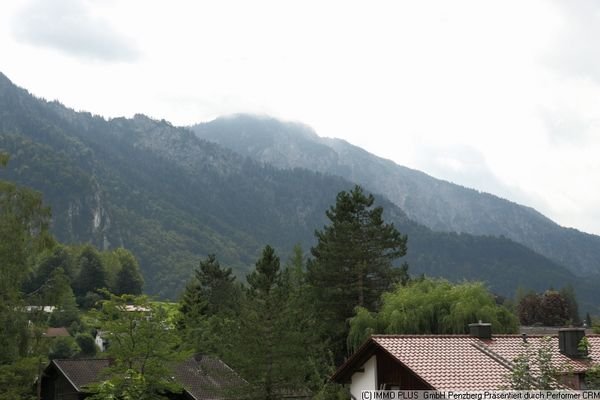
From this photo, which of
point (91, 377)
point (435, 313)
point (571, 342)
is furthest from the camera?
point (91, 377)

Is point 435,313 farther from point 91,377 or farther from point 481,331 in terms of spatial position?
point 91,377

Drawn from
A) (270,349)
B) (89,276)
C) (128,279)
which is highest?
(89,276)

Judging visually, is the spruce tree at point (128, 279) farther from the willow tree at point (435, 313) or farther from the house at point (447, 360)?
the house at point (447, 360)

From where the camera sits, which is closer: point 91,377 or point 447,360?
point 447,360

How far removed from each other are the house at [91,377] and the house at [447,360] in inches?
750

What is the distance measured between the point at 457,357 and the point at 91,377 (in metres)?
29.6

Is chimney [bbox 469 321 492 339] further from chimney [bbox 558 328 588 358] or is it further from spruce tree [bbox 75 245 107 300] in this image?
spruce tree [bbox 75 245 107 300]

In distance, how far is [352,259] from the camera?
50.8 meters

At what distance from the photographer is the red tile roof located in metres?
20.9

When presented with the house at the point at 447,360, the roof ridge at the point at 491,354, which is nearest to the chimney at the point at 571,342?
the house at the point at 447,360

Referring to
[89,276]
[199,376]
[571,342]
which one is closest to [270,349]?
[571,342]

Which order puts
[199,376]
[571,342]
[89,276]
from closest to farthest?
1. [571,342]
2. [199,376]
3. [89,276]

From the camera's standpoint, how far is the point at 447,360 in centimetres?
2233

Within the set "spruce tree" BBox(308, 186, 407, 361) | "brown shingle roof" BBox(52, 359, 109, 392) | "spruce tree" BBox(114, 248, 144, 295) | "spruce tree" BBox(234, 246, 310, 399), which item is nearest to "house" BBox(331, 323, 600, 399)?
"spruce tree" BBox(234, 246, 310, 399)
